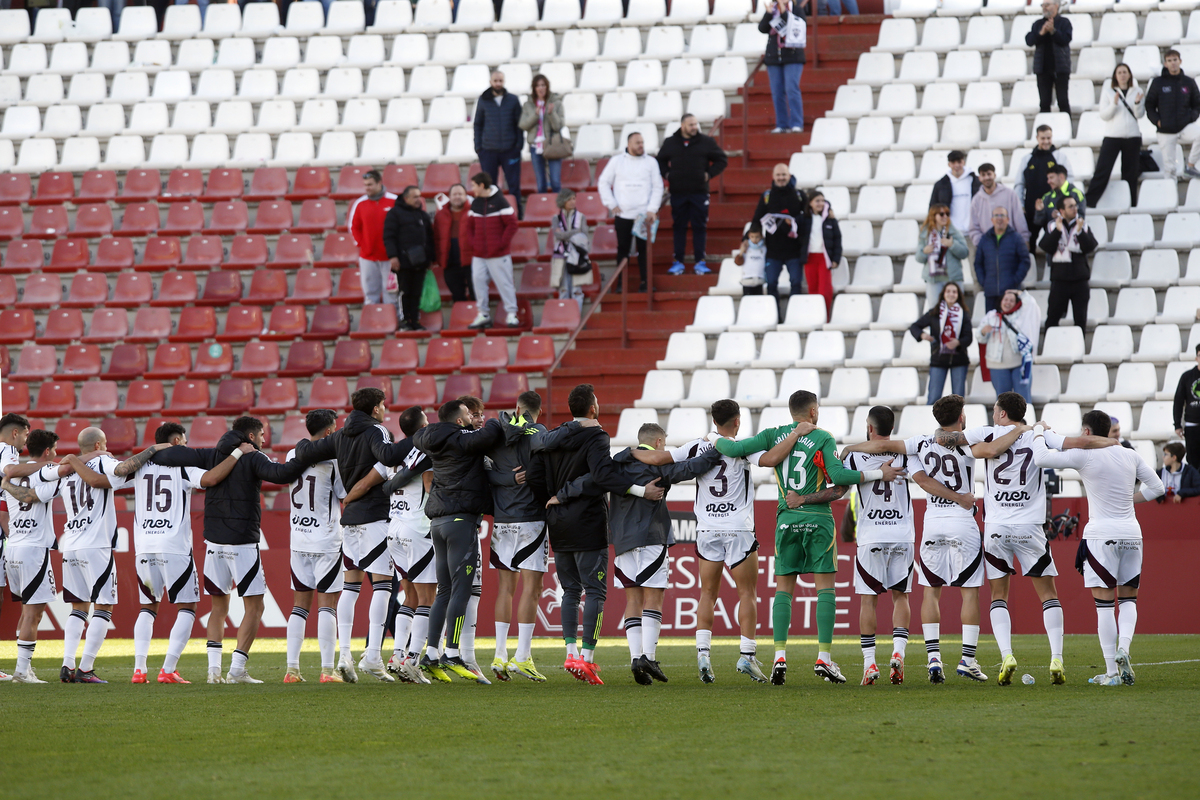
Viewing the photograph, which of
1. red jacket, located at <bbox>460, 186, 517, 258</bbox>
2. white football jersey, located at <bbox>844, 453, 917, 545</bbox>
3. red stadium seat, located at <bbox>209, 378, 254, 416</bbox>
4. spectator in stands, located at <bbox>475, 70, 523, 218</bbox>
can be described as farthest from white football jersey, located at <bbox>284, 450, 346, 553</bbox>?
spectator in stands, located at <bbox>475, 70, 523, 218</bbox>

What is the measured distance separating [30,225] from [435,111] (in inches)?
279

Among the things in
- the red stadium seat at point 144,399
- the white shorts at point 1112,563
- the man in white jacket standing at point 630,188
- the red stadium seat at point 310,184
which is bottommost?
the white shorts at point 1112,563

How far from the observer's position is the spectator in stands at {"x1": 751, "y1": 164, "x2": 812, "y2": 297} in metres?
19.8

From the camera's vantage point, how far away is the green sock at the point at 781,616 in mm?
11062

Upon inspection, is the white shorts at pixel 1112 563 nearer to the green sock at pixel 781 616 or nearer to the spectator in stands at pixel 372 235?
the green sock at pixel 781 616

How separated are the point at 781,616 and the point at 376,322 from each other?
12.4 m

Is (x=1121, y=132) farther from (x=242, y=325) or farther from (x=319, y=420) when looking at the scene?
(x=319, y=420)

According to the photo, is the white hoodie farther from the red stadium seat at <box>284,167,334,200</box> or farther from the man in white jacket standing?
the red stadium seat at <box>284,167,334,200</box>

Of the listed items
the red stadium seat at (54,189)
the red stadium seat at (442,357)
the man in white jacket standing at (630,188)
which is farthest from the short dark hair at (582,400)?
the red stadium seat at (54,189)

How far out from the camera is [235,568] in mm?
11898

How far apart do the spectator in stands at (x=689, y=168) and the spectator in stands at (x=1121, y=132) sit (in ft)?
16.8

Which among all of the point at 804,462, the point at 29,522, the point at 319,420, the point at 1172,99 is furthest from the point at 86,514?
the point at 1172,99

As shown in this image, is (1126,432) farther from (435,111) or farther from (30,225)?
(30,225)

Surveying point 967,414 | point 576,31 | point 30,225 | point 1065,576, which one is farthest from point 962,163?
point 30,225
